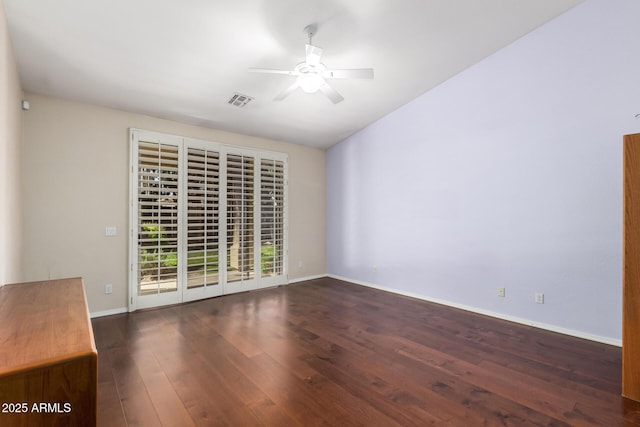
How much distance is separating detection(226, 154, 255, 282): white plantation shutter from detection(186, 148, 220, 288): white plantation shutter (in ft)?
0.68

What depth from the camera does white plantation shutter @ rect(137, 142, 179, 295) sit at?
13.1 feet

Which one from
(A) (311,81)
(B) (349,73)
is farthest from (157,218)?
(B) (349,73)

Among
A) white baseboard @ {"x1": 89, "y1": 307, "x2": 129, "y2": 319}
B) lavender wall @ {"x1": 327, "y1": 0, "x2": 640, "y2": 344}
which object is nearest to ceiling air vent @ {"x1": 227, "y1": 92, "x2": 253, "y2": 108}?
lavender wall @ {"x1": 327, "y1": 0, "x2": 640, "y2": 344}

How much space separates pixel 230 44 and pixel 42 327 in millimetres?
2724

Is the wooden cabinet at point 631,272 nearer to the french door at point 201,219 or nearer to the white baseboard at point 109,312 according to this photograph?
the french door at point 201,219

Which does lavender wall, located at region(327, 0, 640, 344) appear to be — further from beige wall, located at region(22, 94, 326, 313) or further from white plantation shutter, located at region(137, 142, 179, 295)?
beige wall, located at region(22, 94, 326, 313)

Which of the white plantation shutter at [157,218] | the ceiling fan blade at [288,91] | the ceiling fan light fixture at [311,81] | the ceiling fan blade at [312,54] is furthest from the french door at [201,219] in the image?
the ceiling fan blade at [312,54]

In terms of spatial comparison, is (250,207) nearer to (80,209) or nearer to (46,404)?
(80,209)

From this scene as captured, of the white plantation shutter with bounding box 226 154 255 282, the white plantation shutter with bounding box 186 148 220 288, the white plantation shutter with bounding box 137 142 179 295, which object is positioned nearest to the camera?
the white plantation shutter with bounding box 137 142 179 295

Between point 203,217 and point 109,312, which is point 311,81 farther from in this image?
point 109,312

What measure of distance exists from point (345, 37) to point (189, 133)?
8.92 feet

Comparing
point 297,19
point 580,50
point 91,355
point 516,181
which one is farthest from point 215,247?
point 580,50

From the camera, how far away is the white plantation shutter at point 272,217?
5.19 metres

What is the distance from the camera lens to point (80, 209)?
11.8 ft
